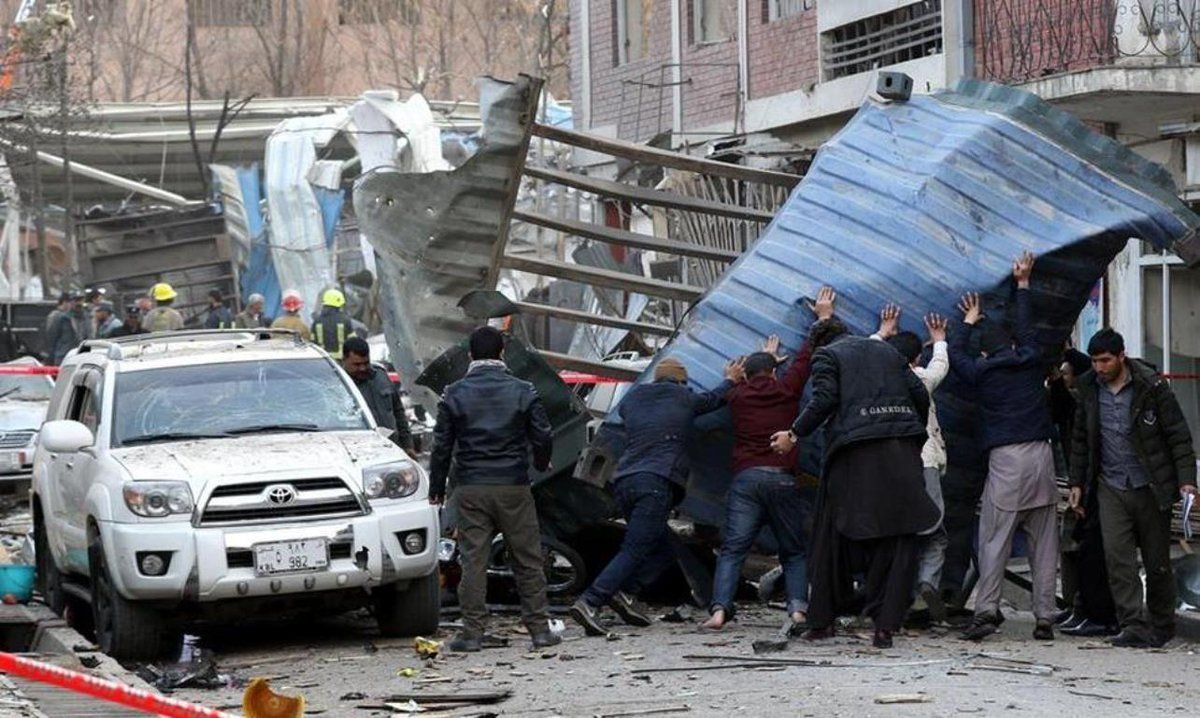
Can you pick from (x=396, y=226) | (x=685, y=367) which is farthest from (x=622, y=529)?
(x=396, y=226)

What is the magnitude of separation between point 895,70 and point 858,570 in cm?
910

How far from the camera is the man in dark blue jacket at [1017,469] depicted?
11234 millimetres

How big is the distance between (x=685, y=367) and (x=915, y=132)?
78.3 inches

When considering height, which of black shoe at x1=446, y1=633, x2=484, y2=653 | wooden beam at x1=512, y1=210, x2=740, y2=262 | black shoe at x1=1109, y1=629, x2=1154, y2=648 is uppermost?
wooden beam at x1=512, y1=210, x2=740, y2=262

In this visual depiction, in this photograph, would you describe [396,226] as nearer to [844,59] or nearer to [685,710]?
[685,710]

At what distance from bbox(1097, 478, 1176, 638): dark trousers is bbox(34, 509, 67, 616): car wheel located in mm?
6185

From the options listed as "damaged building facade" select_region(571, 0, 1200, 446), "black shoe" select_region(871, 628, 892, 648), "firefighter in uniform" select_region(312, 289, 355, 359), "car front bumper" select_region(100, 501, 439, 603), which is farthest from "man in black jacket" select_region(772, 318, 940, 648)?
"firefighter in uniform" select_region(312, 289, 355, 359)

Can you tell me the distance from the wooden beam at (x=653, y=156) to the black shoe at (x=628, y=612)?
118 inches

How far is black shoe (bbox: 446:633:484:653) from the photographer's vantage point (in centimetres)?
1099

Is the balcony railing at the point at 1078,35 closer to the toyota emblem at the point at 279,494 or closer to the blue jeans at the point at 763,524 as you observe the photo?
the blue jeans at the point at 763,524

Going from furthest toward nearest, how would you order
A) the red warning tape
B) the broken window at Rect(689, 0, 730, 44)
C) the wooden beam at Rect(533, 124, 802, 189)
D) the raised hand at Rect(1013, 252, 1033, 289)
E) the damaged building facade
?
the broken window at Rect(689, 0, 730, 44), the damaged building facade, the wooden beam at Rect(533, 124, 802, 189), the raised hand at Rect(1013, 252, 1033, 289), the red warning tape

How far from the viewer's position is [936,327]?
38.3ft

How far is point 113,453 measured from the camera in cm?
1130

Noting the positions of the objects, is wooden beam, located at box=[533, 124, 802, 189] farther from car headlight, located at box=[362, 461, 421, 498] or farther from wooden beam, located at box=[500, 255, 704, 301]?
car headlight, located at box=[362, 461, 421, 498]
